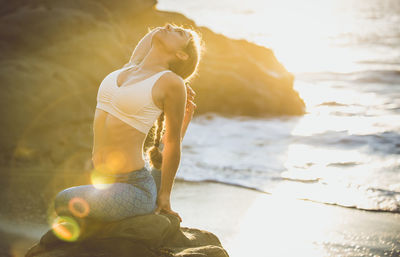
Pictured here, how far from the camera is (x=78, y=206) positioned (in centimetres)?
275

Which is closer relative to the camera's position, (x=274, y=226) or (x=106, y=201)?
(x=106, y=201)

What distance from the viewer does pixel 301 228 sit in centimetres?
480

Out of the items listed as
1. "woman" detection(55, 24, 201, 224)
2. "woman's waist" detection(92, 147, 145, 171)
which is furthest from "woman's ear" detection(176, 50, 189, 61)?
"woman's waist" detection(92, 147, 145, 171)

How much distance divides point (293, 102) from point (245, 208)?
342 inches

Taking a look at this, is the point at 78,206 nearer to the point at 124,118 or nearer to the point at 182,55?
the point at 124,118

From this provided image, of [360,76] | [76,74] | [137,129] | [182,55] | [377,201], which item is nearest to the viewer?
[137,129]

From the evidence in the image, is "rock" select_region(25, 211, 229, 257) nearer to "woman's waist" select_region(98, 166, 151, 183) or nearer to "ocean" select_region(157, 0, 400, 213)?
"woman's waist" select_region(98, 166, 151, 183)

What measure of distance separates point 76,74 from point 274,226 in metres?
4.82

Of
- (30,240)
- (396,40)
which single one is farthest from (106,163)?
(396,40)

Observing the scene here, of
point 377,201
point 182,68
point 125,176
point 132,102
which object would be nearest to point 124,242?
point 125,176

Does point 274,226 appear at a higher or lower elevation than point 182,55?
lower

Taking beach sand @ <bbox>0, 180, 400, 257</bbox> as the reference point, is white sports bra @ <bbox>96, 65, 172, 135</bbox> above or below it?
above

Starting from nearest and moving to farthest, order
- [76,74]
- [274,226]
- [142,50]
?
1. [142,50]
2. [274,226]
3. [76,74]

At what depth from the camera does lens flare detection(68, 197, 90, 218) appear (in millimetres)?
2736
